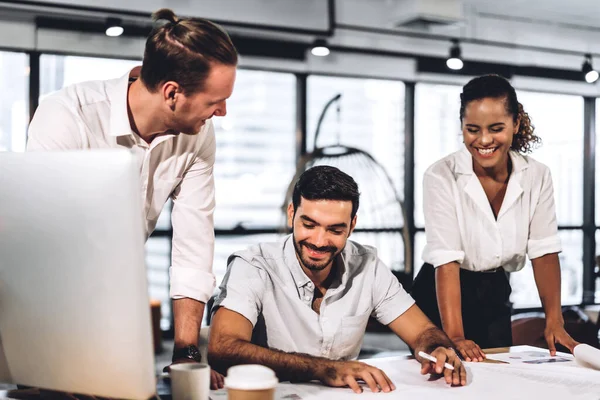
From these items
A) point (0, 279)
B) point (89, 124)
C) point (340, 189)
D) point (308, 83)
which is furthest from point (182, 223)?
point (308, 83)

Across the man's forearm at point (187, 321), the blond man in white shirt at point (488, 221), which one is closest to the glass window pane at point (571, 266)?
the blond man in white shirt at point (488, 221)

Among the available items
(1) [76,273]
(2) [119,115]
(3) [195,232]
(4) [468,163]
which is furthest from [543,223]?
(1) [76,273]

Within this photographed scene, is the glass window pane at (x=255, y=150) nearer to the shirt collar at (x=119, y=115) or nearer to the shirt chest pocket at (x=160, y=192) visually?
the shirt chest pocket at (x=160, y=192)

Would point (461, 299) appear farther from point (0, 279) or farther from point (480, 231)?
point (0, 279)

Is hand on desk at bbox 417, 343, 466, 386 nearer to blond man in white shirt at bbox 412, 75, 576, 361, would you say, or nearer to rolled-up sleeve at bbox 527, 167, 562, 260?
blond man in white shirt at bbox 412, 75, 576, 361

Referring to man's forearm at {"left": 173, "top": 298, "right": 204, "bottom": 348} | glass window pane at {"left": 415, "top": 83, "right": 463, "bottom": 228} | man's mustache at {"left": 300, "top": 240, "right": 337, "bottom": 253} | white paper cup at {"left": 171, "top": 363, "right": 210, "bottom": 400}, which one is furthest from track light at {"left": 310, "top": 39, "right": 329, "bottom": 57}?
white paper cup at {"left": 171, "top": 363, "right": 210, "bottom": 400}

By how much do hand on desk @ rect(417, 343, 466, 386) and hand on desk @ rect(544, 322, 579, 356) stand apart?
20.0 inches

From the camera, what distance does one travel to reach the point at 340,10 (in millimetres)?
5574

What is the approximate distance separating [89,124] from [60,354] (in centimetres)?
69

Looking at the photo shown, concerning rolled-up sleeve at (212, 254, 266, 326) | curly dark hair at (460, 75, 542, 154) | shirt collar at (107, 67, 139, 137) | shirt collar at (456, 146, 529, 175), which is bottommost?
rolled-up sleeve at (212, 254, 266, 326)

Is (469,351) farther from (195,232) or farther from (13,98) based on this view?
(13,98)

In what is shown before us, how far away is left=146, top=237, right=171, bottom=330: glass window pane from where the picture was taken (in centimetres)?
499

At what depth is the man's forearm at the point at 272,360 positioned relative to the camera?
5.26 feet

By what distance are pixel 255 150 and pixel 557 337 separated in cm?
354
